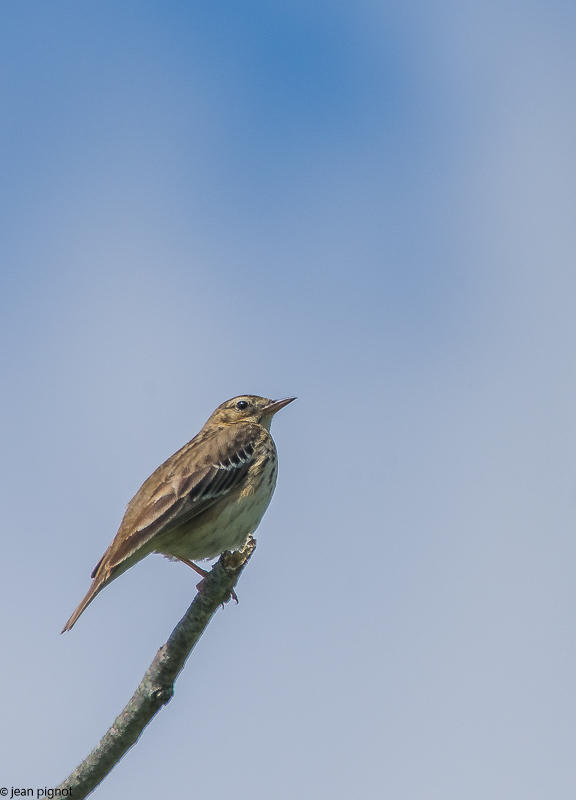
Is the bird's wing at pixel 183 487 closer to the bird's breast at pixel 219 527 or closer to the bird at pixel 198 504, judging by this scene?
the bird at pixel 198 504

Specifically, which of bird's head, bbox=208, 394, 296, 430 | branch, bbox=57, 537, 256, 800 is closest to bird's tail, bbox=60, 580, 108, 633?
branch, bbox=57, 537, 256, 800

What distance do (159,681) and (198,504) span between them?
3840 millimetres

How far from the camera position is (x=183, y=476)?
11852 mm

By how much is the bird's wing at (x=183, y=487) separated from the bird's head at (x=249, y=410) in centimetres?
120

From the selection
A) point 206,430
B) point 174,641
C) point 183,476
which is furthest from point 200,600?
point 206,430

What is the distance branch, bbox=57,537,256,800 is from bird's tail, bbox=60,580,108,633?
1.75m

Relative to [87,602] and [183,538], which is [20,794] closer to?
[87,602]

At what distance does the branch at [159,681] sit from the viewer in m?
7.41

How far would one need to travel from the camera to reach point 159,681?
7.82 m

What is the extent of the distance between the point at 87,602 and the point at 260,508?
9.32 ft

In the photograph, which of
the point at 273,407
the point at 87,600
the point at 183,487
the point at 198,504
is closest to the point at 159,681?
the point at 87,600

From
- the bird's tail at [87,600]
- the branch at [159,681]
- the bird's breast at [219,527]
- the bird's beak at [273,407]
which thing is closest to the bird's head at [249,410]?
the bird's beak at [273,407]

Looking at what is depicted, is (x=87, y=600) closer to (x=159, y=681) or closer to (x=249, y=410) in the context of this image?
(x=159, y=681)

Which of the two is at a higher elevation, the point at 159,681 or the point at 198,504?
the point at 198,504
